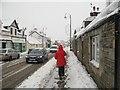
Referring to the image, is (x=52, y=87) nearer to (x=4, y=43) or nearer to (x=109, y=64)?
(x=109, y=64)

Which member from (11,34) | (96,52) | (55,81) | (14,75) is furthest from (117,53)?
(11,34)

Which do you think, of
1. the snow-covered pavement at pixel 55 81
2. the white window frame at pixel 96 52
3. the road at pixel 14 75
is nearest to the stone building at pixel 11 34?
the road at pixel 14 75

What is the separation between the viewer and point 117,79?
4.89 m

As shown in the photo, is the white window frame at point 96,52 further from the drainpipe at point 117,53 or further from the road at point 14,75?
the road at point 14,75

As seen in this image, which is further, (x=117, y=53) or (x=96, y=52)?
(x=96, y=52)

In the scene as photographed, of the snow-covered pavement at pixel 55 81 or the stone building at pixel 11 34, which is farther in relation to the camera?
the stone building at pixel 11 34

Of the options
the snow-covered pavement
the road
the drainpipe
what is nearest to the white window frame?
the snow-covered pavement

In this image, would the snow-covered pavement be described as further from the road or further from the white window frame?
the white window frame

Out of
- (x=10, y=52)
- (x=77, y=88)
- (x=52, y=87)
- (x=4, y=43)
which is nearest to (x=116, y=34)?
(x=77, y=88)

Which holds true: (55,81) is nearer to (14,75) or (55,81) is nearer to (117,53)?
(14,75)

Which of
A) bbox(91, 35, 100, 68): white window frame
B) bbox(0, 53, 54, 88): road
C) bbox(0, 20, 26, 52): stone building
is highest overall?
bbox(0, 20, 26, 52): stone building

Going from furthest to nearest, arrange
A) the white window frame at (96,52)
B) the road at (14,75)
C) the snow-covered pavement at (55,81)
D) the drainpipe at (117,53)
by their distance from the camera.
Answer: the road at (14,75) < the white window frame at (96,52) < the snow-covered pavement at (55,81) < the drainpipe at (117,53)

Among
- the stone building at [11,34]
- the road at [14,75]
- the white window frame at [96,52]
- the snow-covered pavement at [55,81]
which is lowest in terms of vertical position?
the road at [14,75]

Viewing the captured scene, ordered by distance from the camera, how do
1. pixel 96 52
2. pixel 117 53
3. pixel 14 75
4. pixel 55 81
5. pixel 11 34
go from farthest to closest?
pixel 11 34 < pixel 14 75 < pixel 96 52 < pixel 55 81 < pixel 117 53
